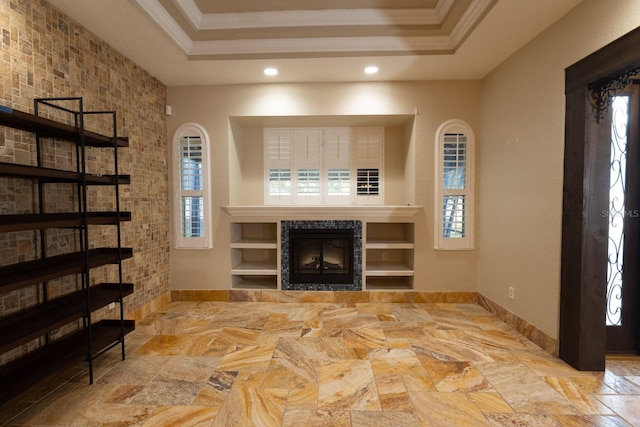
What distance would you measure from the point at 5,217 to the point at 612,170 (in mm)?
4255

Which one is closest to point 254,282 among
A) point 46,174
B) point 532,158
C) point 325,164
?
point 325,164

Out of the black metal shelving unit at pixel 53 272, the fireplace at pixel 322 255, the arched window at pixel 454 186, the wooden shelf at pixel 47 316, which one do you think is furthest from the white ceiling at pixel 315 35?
the wooden shelf at pixel 47 316

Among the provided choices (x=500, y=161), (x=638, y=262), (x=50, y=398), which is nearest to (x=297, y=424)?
(x=50, y=398)

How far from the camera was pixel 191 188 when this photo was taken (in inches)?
160

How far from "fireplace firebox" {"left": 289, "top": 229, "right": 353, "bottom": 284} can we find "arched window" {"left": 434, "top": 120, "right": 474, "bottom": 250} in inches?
46.1

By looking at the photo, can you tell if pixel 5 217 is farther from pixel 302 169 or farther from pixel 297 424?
pixel 302 169

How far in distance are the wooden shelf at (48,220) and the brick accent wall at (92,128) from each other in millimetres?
329

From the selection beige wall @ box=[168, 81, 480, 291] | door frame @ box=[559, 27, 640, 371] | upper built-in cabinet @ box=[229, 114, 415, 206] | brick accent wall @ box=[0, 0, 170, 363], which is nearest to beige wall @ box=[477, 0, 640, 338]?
door frame @ box=[559, 27, 640, 371]

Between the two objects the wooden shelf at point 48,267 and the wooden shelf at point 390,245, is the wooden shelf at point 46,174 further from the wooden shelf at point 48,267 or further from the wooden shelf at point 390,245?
the wooden shelf at point 390,245

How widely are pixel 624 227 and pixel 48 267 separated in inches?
172

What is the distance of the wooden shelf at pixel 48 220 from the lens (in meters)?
1.69

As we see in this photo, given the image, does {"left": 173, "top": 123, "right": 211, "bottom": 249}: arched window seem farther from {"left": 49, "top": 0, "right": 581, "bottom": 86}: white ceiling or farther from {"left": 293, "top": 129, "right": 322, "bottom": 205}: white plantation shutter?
{"left": 293, "top": 129, "right": 322, "bottom": 205}: white plantation shutter

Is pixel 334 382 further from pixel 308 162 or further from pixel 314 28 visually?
pixel 314 28

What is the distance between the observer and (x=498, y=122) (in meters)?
3.53
